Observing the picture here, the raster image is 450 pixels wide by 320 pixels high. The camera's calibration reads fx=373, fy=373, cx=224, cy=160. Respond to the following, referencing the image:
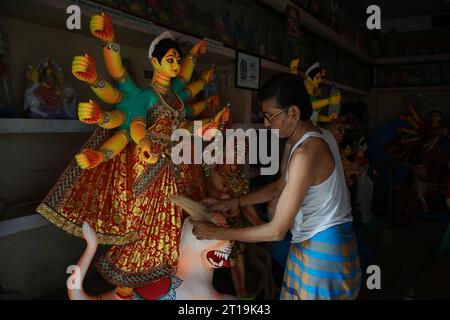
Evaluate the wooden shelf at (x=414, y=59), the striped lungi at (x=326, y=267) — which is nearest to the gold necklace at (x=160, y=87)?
the striped lungi at (x=326, y=267)

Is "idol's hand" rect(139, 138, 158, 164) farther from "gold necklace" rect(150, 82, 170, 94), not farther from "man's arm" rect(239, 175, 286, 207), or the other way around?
"man's arm" rect(239, 175, 286, 207)

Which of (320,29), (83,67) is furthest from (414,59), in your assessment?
(83,67)

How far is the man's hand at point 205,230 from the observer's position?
1027 millimetres

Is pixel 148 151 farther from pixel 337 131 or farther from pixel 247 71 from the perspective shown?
pixel 337 131

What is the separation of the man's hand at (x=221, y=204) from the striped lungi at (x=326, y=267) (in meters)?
0.24

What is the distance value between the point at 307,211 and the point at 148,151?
1.56 ft

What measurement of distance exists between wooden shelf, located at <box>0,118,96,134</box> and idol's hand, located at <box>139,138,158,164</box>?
19cm

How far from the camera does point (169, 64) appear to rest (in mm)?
1013

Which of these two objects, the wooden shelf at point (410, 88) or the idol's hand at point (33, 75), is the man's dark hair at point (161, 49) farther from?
the wooden shelf at point (410, 88)

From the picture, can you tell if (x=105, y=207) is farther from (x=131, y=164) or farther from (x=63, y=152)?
(x=63, y=152)

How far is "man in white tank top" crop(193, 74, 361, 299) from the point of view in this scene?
978 millimetres

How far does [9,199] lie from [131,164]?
37 cm

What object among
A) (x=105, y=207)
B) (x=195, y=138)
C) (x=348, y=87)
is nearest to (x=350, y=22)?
(x=348, y=87)

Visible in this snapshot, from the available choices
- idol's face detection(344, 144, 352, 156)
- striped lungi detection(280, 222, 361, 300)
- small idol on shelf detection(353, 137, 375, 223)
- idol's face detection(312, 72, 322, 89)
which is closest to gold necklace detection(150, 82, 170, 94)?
striped lungi detection(280, 222, 361, 300)
